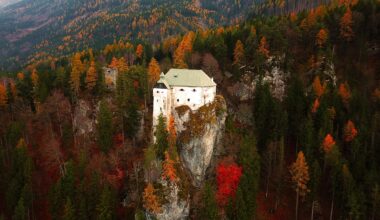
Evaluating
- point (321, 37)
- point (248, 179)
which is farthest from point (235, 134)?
point (321, 37)

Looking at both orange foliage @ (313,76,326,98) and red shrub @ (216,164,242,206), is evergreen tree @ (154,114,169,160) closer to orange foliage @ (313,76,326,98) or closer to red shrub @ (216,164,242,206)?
red shrub @ (216,164,242,206)

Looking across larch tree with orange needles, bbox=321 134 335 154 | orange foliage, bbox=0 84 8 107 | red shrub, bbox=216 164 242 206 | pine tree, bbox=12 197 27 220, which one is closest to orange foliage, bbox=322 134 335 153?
larch tree with orange needles, bbox=321 134 335 154

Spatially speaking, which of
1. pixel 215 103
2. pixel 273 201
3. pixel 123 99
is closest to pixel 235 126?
pixel 215 103

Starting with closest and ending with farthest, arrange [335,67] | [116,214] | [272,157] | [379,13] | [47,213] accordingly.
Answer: [116,214]
[47,213]
[272,157]
[335,67]
[379,13]

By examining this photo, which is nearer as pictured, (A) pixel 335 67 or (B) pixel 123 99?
(B) pixel 123 99

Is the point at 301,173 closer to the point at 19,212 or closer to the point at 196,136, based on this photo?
the point at 196,136

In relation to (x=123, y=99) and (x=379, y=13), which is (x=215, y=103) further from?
(x=379, y=13)
